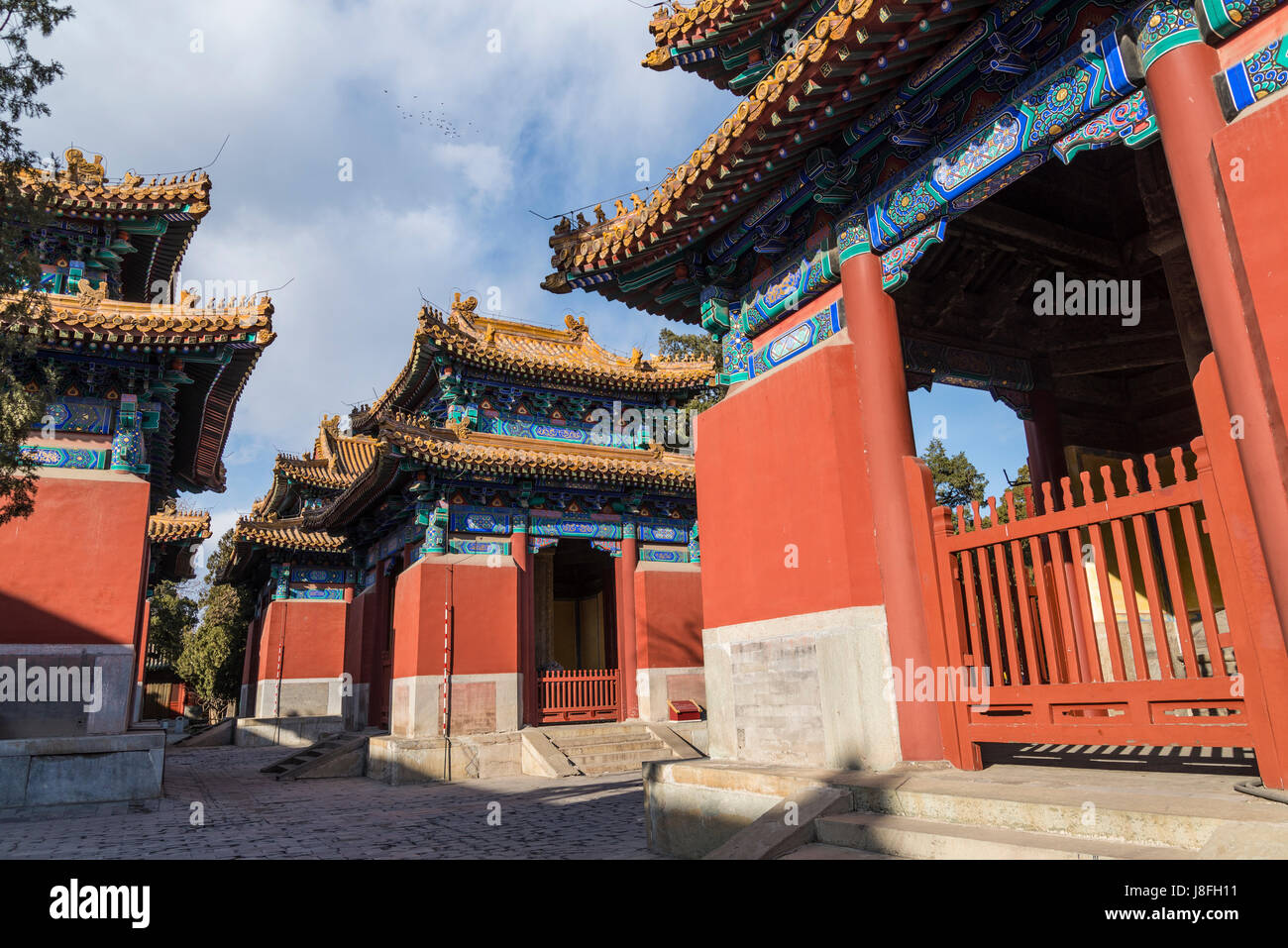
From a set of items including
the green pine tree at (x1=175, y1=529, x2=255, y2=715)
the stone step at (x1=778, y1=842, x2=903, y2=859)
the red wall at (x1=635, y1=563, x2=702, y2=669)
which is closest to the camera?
the stone step at (x1=778, y1=842, x2=903, y2=859)

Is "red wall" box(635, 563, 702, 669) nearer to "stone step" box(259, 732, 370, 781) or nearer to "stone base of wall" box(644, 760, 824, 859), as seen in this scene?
"stone step" box(259, 732, 370, 781)

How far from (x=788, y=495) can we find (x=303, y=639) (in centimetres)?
2173

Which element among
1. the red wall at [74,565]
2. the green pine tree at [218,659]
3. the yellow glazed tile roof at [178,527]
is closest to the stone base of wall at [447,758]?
the red wall at [74,565]

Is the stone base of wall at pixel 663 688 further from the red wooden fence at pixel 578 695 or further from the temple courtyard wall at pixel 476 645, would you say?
the red wooden fence at pixel 578 695

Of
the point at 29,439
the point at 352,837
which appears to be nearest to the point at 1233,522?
the point at 352,837

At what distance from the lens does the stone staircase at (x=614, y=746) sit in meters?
14.2

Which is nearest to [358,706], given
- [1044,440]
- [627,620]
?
[627,620]

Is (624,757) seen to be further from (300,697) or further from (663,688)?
(300,697)

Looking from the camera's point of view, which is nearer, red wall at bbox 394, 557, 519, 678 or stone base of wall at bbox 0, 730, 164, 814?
stone base of wall at bbox 0, 730, 164, 814

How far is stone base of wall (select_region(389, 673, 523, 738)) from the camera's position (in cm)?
1444

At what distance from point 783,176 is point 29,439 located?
36.4ft

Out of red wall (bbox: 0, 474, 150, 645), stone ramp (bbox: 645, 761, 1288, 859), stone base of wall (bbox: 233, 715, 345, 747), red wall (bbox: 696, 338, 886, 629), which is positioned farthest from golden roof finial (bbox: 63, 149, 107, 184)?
stone base of wall (bbox: 233, 715, 345, 747)

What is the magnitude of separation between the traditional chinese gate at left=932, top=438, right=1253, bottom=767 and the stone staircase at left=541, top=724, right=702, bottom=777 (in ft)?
31.9

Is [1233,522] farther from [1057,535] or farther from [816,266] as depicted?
[816,266]
